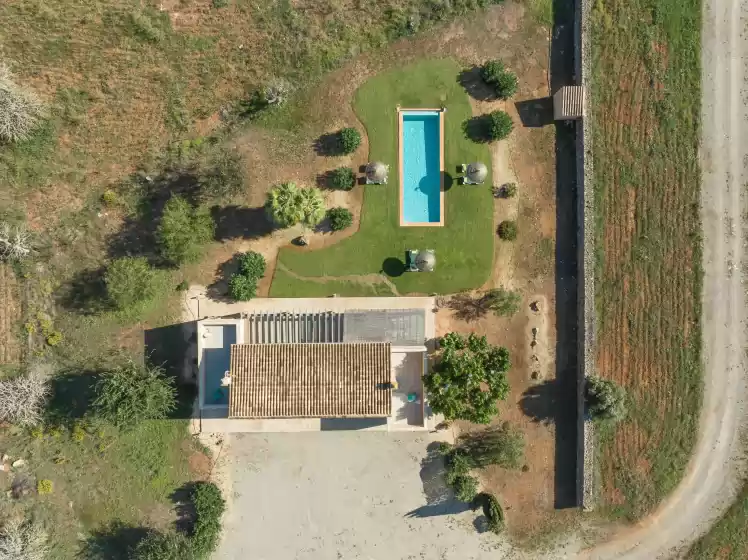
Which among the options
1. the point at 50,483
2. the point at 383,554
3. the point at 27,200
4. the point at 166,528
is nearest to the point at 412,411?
the point at 383,554

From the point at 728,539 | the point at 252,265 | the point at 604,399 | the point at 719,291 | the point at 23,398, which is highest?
the point at 252,265

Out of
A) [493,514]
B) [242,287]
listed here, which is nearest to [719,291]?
[493,514]

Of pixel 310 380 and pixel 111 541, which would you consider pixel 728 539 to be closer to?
pixel 310 380

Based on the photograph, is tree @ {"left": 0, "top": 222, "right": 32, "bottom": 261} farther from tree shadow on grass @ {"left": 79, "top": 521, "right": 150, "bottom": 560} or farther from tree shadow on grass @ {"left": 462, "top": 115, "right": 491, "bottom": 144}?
tree shadow on grass @ {"left": 462, "top": 115, "right": 491, "bottom": 144}

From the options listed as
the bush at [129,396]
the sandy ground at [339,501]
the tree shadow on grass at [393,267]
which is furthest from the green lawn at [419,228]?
the bush at [129,396]

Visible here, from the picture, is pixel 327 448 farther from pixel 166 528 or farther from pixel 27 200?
pixel 27 200

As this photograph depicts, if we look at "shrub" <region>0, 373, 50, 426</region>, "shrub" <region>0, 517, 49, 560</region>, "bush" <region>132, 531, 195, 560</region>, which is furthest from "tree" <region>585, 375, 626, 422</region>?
"shrub" <region>0, 517, 49, 560</region>

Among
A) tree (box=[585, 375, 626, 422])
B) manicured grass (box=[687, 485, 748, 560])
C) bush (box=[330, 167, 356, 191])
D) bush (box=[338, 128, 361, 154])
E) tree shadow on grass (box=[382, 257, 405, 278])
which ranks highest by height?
bush (box=[338, 128, 361, 154])
